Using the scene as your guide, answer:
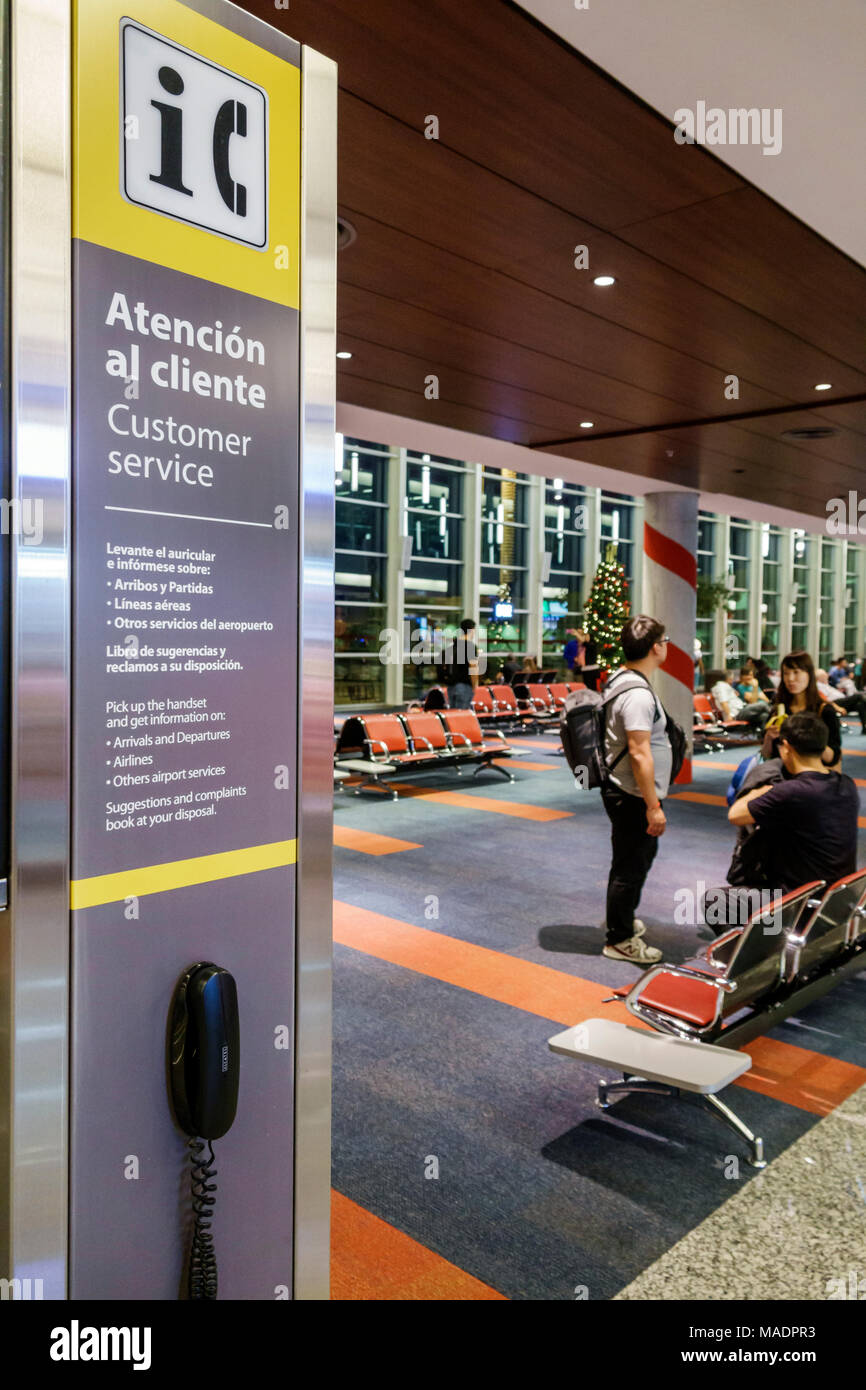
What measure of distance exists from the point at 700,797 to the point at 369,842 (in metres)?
4.52

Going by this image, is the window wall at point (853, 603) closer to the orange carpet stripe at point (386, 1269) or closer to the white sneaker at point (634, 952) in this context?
the white sneaker at point (634, 952)

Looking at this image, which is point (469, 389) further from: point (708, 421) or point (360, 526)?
point (360, 526)

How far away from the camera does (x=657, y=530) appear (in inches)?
468

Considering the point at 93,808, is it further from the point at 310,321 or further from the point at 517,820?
the point at 517,820

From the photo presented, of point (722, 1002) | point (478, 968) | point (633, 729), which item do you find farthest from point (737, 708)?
point (722, 1002)

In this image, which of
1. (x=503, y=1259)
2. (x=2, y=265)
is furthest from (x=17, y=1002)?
(x=503, y=1259)

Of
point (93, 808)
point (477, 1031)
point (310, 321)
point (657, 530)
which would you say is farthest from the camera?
point (657, 530)

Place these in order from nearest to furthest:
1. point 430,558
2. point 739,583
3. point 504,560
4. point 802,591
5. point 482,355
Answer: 1. point 482,355
2. point 430,558
3. point 504,560
4. point 739,583
5. point 802,591

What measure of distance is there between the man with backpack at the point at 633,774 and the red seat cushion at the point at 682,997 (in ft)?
3.57

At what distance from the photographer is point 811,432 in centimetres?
826

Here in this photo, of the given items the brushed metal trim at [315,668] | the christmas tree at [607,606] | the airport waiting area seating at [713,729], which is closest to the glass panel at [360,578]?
the christmas tree at [607,606]

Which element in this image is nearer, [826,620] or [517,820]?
[517,820]

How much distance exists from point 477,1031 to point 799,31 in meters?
4.01

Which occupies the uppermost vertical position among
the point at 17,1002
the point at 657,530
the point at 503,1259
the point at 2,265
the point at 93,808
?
→ the point at 657,530
